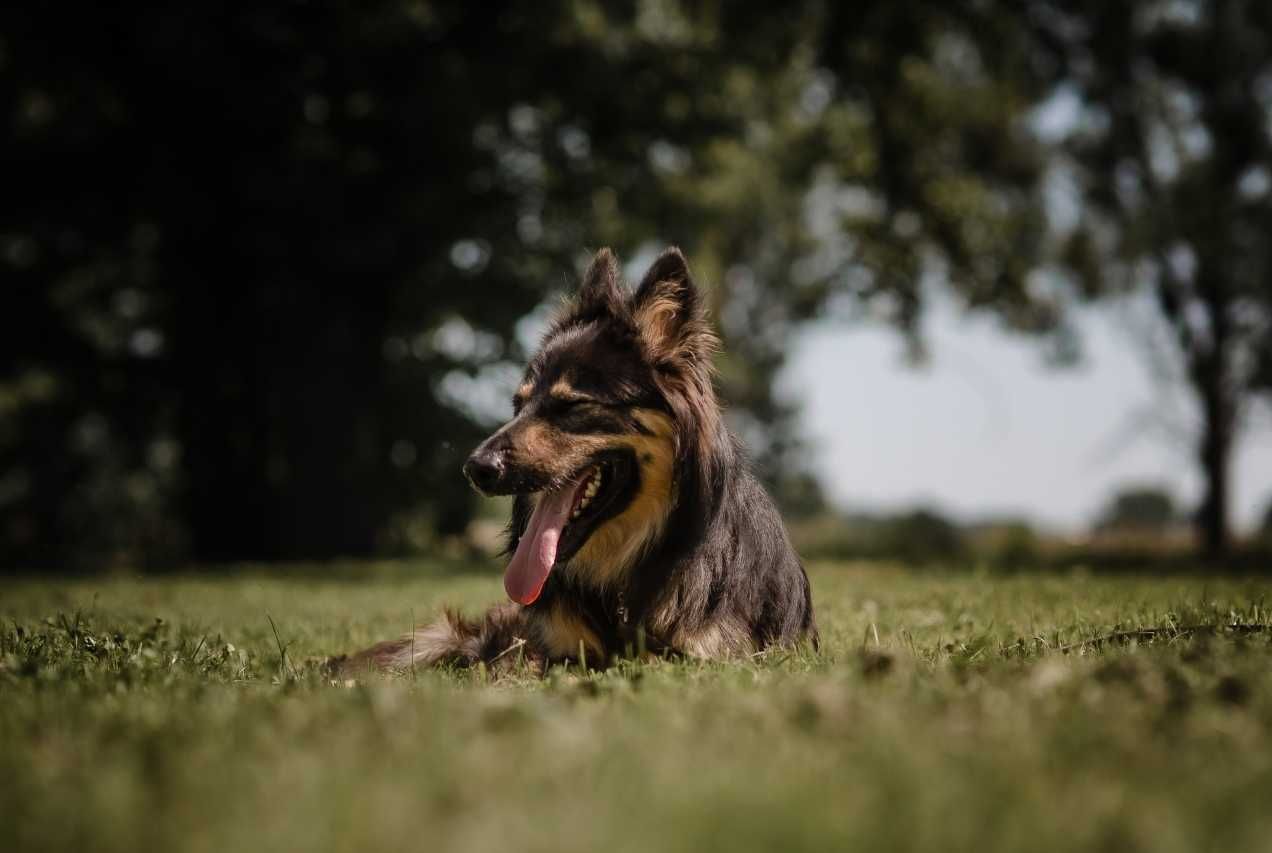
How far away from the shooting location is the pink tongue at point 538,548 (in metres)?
4.80

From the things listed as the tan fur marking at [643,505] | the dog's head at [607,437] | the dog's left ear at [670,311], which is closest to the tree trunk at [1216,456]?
the dog's left ear at [670,311]

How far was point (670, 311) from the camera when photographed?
5.16 m

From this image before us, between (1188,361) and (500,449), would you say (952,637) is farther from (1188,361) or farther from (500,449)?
(1188,361)

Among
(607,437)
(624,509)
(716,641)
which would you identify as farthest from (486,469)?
(716,641)

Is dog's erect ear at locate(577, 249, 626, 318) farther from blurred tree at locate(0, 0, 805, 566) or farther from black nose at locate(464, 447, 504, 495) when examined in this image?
blurred tree at locate(0, 0, 805, 566)

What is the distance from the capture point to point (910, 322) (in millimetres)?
20484

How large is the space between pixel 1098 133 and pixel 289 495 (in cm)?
1799

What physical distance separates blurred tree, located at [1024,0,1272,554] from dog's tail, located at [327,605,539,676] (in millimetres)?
16773

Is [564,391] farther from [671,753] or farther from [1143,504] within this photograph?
[1143,504]

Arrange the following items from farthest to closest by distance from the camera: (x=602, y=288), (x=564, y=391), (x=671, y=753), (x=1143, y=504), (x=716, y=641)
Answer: (x=1143, y=504) < (x=602, y=288) < (x=564, y=391) < (x=716, y=641) < (x=671, y=753)

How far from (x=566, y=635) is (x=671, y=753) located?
99.9 inches

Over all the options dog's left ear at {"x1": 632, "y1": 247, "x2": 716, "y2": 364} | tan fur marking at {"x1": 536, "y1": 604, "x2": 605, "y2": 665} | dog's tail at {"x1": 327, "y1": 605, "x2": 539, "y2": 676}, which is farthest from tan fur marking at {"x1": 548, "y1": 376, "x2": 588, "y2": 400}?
dog's tail at {"x1": 327, "y1": 605, "x2": 539, "y2": 676}

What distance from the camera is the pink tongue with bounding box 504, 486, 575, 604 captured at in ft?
15.7

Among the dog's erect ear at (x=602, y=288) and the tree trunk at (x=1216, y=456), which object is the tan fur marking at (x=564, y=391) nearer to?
the dog's erect ear at (x=602, y=288)
